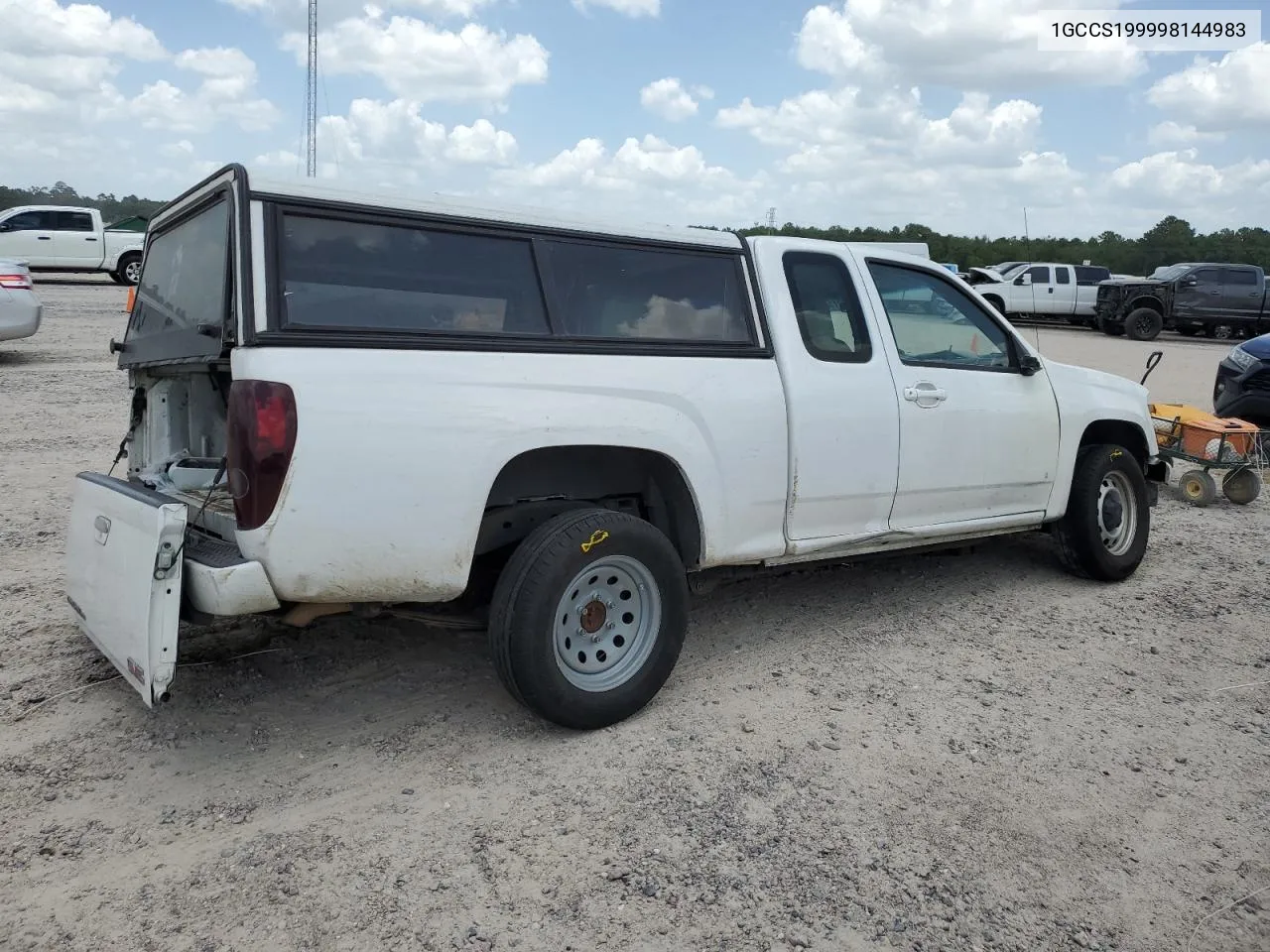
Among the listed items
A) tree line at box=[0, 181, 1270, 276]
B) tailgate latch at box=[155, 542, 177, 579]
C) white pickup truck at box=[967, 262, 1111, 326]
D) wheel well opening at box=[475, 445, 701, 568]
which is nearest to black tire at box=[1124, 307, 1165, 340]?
white pickup truck at box=[967, 262, 1111, 326]

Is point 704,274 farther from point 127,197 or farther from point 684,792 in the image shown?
point 127,197

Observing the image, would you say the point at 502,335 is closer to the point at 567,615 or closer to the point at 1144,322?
the point at 567,615

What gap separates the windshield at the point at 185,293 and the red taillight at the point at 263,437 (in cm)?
38

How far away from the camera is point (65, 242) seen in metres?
21.5

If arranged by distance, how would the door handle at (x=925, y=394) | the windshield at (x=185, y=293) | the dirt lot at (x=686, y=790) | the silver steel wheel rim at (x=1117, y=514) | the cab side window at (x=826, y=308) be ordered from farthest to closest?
1. the silver steel wheel rim at (x=1117, y=514)
2. the door handle at (x=925, y=394)
3. the cab side window at (x=826, y=308)
4. the windshield at (x=185, y=293)
5. the dirt lot at (x=686, y=790)

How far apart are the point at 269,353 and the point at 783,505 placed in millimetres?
2145

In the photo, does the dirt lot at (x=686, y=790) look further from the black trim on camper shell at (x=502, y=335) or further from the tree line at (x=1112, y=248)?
the tree line at (x=1112, y=248)

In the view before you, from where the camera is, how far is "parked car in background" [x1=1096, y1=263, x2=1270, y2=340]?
78.2ft

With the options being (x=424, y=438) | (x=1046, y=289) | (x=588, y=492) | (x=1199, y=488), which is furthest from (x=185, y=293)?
(x=1046, y=289)

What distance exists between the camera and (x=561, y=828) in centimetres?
304

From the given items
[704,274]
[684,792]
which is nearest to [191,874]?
[684,792]

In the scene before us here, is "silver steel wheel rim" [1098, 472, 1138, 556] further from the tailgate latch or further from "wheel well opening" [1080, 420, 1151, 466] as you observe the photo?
the tailgate latch

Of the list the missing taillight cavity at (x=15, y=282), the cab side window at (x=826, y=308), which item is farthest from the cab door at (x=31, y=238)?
the cab side window at (x=826, y=308)

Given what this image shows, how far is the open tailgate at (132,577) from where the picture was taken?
2.98m
